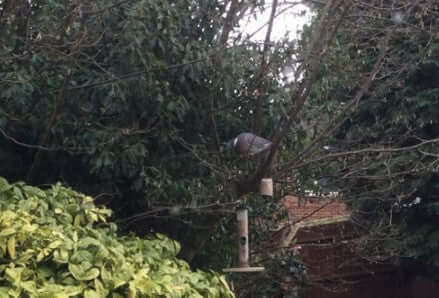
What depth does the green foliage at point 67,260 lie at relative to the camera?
3.58 meters

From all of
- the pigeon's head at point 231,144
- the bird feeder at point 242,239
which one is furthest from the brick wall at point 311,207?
the bird feeder at point 242,239

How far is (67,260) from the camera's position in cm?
372

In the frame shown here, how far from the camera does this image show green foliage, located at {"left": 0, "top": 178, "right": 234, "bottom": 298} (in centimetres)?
358

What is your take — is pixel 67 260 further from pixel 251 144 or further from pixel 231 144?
pixel 231 144

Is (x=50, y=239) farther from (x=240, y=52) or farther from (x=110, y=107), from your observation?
(x=240, y=52)

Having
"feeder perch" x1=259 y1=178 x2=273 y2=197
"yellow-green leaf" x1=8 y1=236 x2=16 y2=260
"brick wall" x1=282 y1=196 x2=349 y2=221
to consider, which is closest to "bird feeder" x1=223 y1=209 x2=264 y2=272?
"feeder perch" x1=259 y1=178 x2=273 y2=197

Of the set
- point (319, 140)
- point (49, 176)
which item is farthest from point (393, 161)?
point (49, 176)

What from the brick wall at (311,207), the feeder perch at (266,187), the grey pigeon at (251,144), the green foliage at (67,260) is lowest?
the green foliage at (67,260)

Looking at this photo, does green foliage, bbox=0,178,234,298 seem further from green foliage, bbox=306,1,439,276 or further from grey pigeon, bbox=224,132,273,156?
green foliage, bbox=306,1,439,276

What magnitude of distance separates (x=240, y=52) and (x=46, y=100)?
155cm

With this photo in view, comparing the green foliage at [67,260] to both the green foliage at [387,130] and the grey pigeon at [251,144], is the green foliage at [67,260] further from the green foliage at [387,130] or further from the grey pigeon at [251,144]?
the green foliage at [387,130]

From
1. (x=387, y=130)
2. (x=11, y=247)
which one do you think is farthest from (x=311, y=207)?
(x=11, y=247)

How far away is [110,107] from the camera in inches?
225

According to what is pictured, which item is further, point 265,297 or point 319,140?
point 265,297
